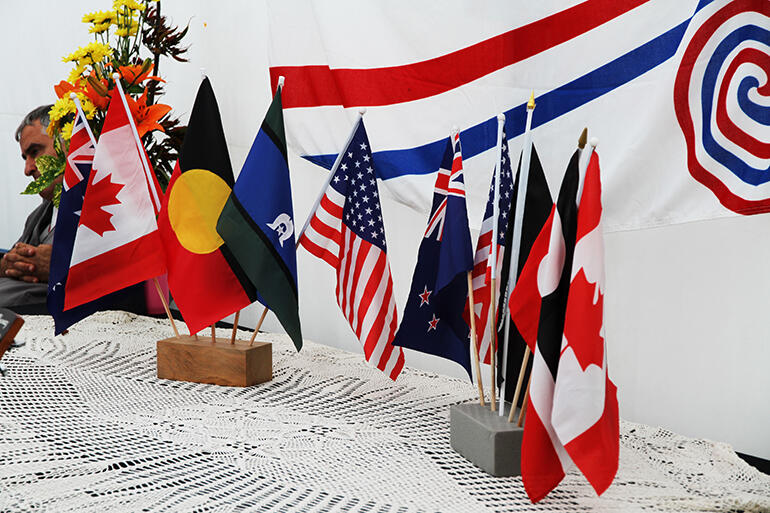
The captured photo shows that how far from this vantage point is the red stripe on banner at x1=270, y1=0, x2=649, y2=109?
1.19 metres

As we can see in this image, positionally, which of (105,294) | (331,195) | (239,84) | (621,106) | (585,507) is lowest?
(585,507)

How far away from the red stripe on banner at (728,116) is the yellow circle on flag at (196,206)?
0.84m

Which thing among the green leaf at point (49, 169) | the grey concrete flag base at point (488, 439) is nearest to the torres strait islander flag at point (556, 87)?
the grey concrete flag base at point (488, 439)

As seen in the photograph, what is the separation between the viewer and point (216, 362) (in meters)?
1.32

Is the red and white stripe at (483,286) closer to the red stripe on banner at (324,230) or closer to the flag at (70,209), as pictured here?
the red stripe on banner at (324,230)

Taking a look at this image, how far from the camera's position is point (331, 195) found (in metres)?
1.27

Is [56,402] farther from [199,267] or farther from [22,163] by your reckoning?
[22,163]

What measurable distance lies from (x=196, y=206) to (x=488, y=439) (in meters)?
0.70

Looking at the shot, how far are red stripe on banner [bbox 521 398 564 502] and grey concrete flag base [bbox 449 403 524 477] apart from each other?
0.09 meters

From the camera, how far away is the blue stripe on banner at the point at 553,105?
1.09 metres

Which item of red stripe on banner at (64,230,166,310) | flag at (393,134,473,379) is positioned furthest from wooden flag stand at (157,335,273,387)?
flag at (393,134,473,379)

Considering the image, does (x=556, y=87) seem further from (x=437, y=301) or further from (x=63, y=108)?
(x=63, y=108)

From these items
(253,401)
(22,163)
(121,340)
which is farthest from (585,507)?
(22,163)

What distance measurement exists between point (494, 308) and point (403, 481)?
266mm
